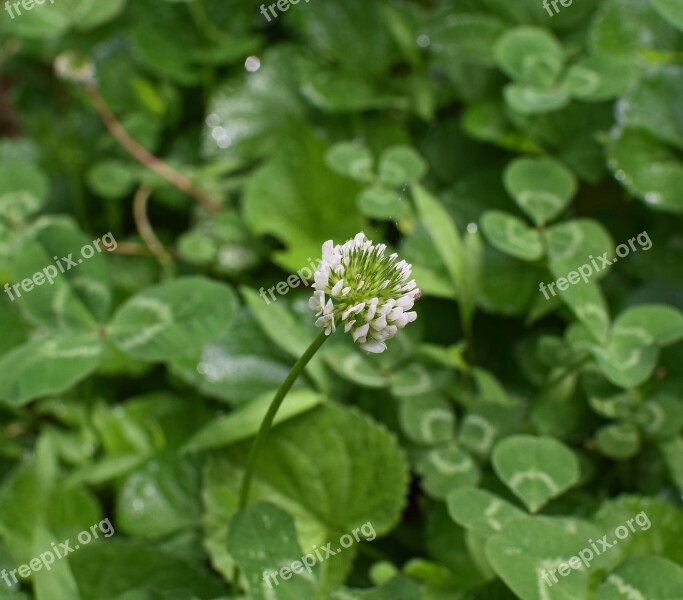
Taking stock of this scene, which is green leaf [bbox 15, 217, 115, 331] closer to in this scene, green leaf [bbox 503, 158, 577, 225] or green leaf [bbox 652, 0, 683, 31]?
green leaf [bbox 503, 158, 577, 225]

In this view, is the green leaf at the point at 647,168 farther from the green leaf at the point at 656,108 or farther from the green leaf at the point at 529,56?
the green leaf at the point at 529,56

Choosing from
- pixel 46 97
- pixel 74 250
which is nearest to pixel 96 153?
pixel 46 97

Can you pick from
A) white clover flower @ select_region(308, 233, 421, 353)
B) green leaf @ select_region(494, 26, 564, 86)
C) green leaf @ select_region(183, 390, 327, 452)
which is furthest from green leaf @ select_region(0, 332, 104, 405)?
green leaf @ select_region(494, 26, 564, 86)

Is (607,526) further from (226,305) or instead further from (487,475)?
(226,305)

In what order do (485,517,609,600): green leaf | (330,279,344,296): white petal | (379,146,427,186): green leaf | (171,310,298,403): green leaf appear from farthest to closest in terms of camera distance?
(379,146,427,186): green leaf < (171,310,298,403): green leaf < (485,517,609,600): green leaf < (330,279,344,296): white petal

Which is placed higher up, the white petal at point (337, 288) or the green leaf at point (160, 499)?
the white petal at point (337, 288)

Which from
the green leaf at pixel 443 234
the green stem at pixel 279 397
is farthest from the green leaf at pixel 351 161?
the green stem at pixel 279 397

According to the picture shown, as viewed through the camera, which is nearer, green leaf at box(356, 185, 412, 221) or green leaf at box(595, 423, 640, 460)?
green leaf at box(595, 423, 640, 460)
